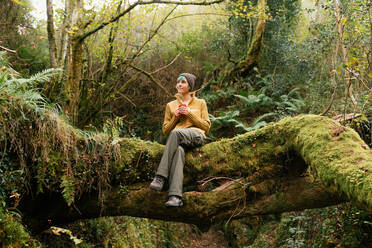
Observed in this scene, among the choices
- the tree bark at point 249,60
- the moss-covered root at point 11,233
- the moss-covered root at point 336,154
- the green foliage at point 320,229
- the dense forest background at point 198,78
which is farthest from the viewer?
the tree bark at point 249,60

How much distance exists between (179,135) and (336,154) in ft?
6.87

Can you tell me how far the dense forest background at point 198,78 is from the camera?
17.0ft

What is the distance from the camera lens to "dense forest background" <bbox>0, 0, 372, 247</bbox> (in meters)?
5.19

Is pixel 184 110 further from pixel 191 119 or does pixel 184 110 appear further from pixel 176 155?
pixel 176 155

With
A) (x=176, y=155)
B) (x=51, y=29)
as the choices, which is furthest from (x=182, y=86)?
(x=51, y=29)

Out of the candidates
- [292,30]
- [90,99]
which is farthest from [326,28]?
[90,99]

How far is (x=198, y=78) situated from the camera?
40.6 ft

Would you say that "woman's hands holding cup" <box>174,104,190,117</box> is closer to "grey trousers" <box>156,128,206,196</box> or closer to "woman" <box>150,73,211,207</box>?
"woman" <box>150,73,211,207</box>

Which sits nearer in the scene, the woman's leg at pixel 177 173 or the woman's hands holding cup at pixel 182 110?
the woman's leg at pixel 177 173

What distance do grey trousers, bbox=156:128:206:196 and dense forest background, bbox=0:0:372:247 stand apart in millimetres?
1153

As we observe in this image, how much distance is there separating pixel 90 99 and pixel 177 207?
458 centimetres

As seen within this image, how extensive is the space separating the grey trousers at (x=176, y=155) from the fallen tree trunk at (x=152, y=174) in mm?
244

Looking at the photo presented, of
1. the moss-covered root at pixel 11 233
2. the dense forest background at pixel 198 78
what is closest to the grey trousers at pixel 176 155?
the dense forest background at pixel 198 78

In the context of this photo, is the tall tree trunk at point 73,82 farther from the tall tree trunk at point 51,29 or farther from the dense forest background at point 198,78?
the tall tree trunk at point 51,29
